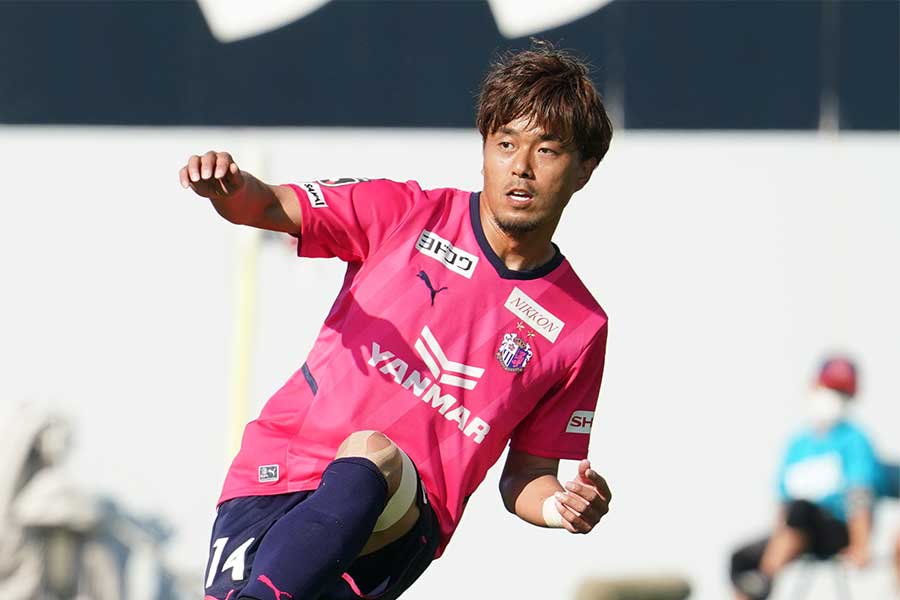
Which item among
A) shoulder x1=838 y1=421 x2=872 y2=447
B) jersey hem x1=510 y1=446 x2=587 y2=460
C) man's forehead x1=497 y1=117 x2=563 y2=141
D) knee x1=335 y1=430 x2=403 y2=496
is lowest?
knee x1=335 y1=430 x2=403 y2=496

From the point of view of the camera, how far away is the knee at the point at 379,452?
2.55 m

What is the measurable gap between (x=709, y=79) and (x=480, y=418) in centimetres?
420

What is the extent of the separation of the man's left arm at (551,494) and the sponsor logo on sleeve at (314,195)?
697mm

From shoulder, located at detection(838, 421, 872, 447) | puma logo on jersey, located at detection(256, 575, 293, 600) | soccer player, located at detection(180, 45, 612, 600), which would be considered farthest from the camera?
shoulder, located at detection(838, 421, 872, 447)

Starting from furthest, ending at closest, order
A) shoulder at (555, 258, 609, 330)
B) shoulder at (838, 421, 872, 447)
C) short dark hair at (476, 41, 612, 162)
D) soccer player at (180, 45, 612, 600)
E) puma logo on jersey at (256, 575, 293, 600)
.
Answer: shoulder at (838, 421, 872, 447) → shoulder at (555, 258, 609, 330) → short dark hair at (476, 41, 612, 162) → soccer player at (180, 45, 612, 600) → puma logo on jersey at (256, 575, 293, 600)

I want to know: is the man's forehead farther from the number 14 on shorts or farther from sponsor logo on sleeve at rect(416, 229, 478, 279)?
the number 14 on shorts

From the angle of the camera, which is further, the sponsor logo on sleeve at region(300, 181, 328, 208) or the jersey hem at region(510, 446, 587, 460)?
the jersey hem at region(510, 446, 587, 460)

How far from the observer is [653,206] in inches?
264

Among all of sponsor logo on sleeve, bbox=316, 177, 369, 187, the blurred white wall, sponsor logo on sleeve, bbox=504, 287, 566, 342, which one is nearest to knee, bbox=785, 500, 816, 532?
the blurred white wall

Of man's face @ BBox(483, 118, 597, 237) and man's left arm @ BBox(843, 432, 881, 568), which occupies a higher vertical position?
man's face @ BBox(483, 118, 597, 237)

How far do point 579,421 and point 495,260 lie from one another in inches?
17.1

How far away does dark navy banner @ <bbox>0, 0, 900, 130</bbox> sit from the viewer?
6.51 meters

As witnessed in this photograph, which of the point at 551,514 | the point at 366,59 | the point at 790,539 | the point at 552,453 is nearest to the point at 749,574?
the point at 790,539

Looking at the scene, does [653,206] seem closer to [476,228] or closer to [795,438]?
[795,438]
